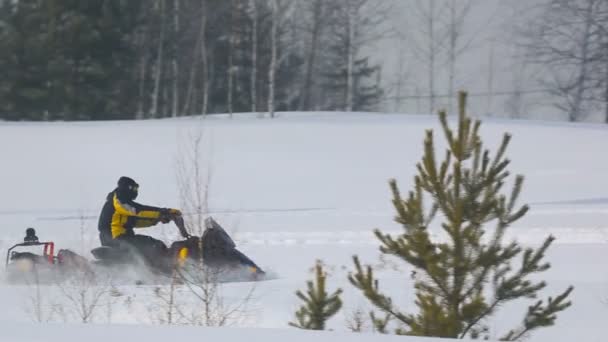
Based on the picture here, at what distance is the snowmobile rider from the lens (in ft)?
32.4

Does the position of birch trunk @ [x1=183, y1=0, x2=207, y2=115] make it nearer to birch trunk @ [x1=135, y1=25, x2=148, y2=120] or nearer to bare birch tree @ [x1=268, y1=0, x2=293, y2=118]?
birch trunk @ [x1=135, y1=25, x2=148, y2=120]

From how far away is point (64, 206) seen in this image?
19.2m

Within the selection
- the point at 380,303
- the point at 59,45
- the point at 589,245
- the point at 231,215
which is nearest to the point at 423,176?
the point at 380,303

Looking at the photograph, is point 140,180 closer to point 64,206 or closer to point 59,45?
point 64,206

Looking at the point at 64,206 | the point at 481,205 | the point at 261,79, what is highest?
the point at 261,79

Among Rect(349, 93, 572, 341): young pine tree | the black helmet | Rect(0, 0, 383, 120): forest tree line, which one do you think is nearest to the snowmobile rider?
the black helmet

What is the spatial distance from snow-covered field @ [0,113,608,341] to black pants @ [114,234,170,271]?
593 millimetres

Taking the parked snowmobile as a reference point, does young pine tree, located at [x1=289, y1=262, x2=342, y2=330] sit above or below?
above

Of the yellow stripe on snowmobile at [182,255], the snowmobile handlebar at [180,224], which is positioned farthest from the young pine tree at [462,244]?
the snowmobile handlebar at [180,224]

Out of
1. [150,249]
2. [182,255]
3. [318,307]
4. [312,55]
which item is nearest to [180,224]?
[150,249]

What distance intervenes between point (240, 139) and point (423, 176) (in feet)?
55.0

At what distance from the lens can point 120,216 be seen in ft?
32.8

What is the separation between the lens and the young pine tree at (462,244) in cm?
601

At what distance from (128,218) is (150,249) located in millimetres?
479
